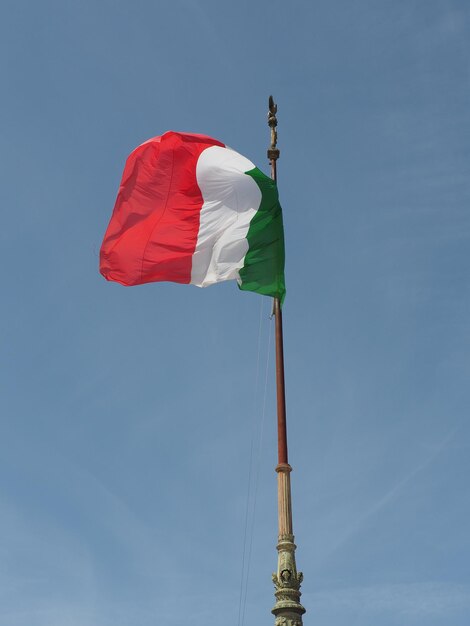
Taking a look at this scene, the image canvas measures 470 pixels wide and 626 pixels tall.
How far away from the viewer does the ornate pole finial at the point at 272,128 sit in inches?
931

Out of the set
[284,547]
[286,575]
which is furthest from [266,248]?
[286,575]

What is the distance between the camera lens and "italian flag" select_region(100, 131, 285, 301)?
22.5m

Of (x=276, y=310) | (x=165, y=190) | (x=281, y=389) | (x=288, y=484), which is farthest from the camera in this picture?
(x=165, y=190)

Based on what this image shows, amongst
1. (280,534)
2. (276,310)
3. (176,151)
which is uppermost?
(176,151)

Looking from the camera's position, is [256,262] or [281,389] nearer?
[281,389]

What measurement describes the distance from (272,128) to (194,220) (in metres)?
3.65

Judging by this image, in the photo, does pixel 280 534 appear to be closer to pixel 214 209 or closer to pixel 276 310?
pixel 276 310

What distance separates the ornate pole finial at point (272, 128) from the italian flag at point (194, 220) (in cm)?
64

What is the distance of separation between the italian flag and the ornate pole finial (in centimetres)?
64

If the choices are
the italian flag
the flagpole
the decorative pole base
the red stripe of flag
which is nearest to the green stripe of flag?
the italian flag

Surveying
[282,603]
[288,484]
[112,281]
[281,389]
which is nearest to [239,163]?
[112,281]

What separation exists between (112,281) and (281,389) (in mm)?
6308

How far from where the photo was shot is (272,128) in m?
24.2

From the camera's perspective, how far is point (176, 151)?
24641 mm
